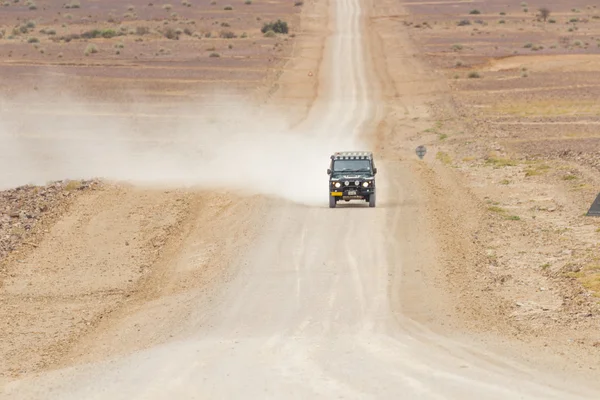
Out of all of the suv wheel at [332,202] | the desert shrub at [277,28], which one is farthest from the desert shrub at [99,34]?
the suv wheel at [332,202]

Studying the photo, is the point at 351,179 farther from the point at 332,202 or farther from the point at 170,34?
the point at 170,34

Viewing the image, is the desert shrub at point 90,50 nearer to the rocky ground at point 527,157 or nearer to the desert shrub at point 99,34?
the desert shrub at point 99,34

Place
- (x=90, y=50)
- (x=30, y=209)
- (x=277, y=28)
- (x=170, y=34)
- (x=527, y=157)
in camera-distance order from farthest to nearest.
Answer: (x=277, y=28)
(x=170, y=34)
(x=90, y=50)
(x=527, y=157)
(x=30, y=209)

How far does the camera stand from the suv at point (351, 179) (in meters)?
36.0

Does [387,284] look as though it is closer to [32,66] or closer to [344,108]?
[344,108]

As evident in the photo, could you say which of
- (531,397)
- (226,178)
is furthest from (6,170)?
(531,397)

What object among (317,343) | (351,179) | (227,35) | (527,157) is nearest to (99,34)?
(227,35)

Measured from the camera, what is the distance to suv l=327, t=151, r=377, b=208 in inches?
1417

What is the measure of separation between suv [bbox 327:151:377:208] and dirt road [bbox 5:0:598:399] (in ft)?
3.65

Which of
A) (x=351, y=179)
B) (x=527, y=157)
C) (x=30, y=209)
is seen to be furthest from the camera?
(x=527, y=157)

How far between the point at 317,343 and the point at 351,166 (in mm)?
16274

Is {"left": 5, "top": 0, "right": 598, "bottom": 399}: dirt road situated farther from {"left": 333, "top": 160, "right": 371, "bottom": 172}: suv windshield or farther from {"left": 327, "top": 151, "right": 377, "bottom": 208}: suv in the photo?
{"left": 333, "top": 160, "right": 371, "bottom": 172}: suv windshield

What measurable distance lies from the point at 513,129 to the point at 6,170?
2729 cm

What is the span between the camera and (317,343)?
21.3m
